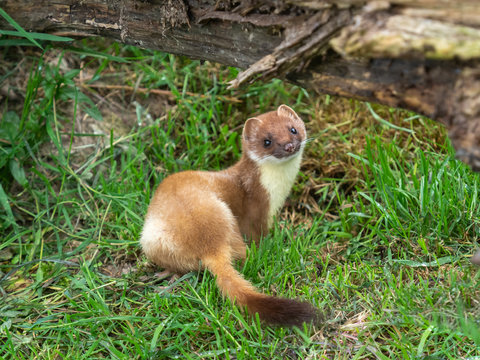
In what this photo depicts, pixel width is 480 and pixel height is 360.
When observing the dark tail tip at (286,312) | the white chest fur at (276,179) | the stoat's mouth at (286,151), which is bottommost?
the dark tail tip at (286,312)

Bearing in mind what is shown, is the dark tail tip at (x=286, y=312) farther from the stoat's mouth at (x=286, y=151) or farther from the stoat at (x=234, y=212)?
the stoat's mouth at (x=286, y=151)

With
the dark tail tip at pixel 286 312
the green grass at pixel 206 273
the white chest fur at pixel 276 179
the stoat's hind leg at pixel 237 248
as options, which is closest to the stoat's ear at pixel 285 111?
the white chest fur at pixel 276 179

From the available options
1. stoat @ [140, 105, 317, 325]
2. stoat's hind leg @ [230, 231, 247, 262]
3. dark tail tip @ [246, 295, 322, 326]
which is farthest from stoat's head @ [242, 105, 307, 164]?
dark tail tip @ [246, 295, 322, 326]

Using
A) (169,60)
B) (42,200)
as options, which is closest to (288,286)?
(42,200)

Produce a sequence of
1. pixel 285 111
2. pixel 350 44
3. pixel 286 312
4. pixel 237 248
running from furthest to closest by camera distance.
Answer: pixel 285 111, pixel 237 248, pixel 286 312, pixel 350 44

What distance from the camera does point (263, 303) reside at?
3.01 m

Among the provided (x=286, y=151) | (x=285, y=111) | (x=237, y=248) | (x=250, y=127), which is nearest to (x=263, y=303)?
(x=237, y=248)

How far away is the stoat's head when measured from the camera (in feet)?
13.4

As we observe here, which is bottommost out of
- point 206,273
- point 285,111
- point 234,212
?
point 206,273

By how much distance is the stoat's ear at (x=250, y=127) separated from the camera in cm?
422

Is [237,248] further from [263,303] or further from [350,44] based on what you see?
[350,44]

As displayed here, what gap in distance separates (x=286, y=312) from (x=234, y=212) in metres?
1.32

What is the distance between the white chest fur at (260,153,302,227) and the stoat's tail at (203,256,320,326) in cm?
96

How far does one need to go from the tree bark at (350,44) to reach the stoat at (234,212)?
1.00m
